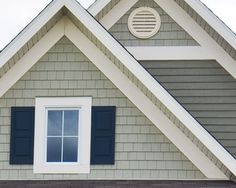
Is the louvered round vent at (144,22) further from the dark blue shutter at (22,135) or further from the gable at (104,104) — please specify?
the dark blue shutter at (22,135)

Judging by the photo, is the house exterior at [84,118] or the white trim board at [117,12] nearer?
the house exterior at [84,118]

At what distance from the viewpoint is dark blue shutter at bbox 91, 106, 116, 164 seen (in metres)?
11.3

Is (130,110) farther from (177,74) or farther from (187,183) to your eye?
(177,74)

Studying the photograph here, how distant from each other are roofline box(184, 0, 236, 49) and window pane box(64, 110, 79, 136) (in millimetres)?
3826

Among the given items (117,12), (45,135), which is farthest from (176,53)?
(45,135)

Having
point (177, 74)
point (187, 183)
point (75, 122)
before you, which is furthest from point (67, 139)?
point (177, 74)

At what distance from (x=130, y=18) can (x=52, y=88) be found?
3181 mm

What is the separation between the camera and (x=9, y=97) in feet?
38.0

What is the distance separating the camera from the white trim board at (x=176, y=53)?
13766mm

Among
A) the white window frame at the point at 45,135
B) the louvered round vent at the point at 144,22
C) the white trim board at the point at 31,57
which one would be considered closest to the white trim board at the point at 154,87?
the white trim board at the point at 31,57

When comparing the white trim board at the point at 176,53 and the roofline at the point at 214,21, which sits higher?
the roofline at the point at 214,21

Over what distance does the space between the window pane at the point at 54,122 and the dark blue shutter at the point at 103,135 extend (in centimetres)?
61

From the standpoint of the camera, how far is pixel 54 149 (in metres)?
11.4

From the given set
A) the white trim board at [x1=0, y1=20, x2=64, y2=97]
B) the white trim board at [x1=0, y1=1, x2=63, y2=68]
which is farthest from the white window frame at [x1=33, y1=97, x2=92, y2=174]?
the white trim board at [x1=0, y1=1, x2=63, y2=68]
